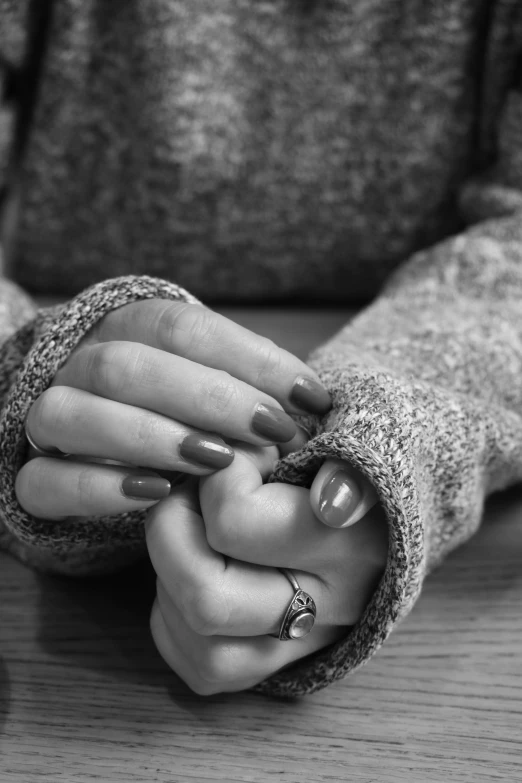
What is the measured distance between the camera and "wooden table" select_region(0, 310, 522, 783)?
0.32 m

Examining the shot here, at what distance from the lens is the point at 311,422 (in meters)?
0.39

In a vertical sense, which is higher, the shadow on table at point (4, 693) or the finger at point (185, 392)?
the finger at point (185, 392)

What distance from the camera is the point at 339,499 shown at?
1.03ft

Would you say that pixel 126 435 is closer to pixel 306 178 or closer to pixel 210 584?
pixel 210 584

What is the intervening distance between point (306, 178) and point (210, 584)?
479 mm

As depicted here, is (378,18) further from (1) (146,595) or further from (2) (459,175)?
(1) (146,595)

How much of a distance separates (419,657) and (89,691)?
18 centimetres

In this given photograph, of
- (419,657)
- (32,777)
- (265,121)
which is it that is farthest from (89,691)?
(265,121)

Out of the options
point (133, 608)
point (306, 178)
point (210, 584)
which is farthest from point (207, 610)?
point (306, 178)

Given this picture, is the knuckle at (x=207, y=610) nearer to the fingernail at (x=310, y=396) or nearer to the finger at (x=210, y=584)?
the finger at (x=210, y=584)

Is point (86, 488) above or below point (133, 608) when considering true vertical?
above

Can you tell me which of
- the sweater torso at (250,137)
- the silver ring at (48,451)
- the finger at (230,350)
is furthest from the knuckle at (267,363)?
the sweater torso at (250,137)

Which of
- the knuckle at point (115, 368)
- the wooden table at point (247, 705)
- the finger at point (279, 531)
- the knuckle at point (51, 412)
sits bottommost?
the wooden table at point (247, 705)

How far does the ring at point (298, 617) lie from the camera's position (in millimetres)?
324
